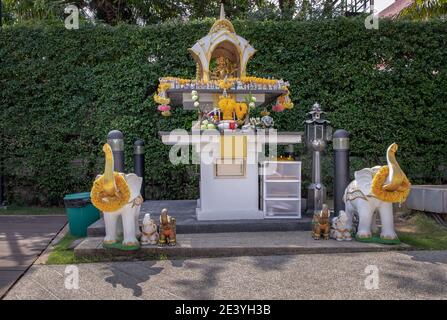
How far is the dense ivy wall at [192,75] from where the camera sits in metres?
8.70

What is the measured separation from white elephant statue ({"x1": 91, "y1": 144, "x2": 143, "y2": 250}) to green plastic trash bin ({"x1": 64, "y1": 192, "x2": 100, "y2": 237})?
140cm

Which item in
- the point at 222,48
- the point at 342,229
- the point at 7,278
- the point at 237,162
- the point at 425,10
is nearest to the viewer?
the point at 7,278

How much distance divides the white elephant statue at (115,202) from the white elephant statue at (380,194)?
288cm

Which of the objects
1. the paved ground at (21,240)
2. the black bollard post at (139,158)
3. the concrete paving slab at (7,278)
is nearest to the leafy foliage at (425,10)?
the black bollard post at (139,158)

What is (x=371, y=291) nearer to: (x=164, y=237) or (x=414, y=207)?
(x=164, y=237)

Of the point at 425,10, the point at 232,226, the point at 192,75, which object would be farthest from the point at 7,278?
the point at 425,10

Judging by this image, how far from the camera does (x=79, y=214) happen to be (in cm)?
604

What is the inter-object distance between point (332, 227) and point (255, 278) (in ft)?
5.88

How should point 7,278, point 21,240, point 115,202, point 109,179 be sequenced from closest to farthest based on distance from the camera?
point 7,278 → point 109,179 → point 115,202 → point 21,240

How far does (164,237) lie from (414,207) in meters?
4.70

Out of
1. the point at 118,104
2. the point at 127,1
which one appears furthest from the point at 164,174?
the point at 127,1

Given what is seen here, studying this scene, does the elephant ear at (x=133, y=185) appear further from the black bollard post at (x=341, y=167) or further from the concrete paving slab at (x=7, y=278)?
the black bollard post at (x=341, y=167)

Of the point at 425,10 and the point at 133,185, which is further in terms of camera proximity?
the point at 425,10

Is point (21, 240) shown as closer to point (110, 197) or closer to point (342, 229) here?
point (110, 197)
